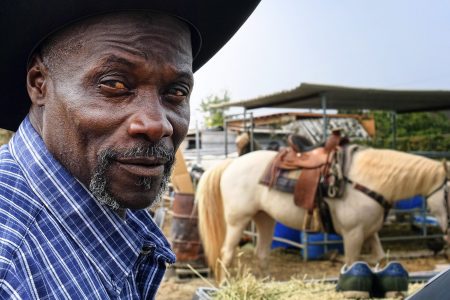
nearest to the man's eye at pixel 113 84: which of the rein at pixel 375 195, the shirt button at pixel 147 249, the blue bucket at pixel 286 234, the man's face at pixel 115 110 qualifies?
the man's face at pixel 115 110

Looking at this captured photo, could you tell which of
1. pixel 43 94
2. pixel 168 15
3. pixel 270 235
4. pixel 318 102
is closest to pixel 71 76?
pixel 43 94

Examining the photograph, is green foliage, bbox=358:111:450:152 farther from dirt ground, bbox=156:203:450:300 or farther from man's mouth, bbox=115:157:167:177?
man's mouth, bbox=115:157:167:177

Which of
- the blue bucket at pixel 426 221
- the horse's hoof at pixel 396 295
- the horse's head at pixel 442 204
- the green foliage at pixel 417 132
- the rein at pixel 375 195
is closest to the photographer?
the horse's hoof at pixel 396 295

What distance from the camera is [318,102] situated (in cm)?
766

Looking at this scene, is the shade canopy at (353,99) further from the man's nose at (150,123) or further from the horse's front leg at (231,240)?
the man's nose at (150,123)

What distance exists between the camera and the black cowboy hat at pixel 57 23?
91 cm

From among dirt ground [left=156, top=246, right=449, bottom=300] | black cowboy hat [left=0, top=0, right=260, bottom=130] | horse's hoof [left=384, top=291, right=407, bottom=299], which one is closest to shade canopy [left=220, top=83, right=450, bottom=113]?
dirt ground [left=156, top=246, right=449, bottom=300]

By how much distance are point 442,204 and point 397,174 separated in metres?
0.68

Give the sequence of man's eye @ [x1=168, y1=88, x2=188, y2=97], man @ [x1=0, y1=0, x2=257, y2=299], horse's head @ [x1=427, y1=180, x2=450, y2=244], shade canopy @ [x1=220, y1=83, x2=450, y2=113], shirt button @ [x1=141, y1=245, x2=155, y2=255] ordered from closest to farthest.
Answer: man @ [x1=0, y1=0, x2=257, y2=299], man's eye @ [x1=168, y1=88, x2=188, y2=97], shirt button @ [x1=141, y1=245, x2=155, y2=255], horse's head @ [x1=427, y1=180, x2=450, y2=244], shade canopy @ [x1=220, y1=83, x2=450, y2=113]

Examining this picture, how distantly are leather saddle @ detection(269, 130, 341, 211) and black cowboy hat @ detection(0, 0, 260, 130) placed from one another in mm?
4208

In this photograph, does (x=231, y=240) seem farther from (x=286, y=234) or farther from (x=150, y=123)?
(x=150, y=123)

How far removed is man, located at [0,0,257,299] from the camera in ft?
2.87

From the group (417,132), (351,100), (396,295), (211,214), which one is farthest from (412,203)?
(396,295)

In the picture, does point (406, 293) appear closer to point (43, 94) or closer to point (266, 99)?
point (43, 94)
